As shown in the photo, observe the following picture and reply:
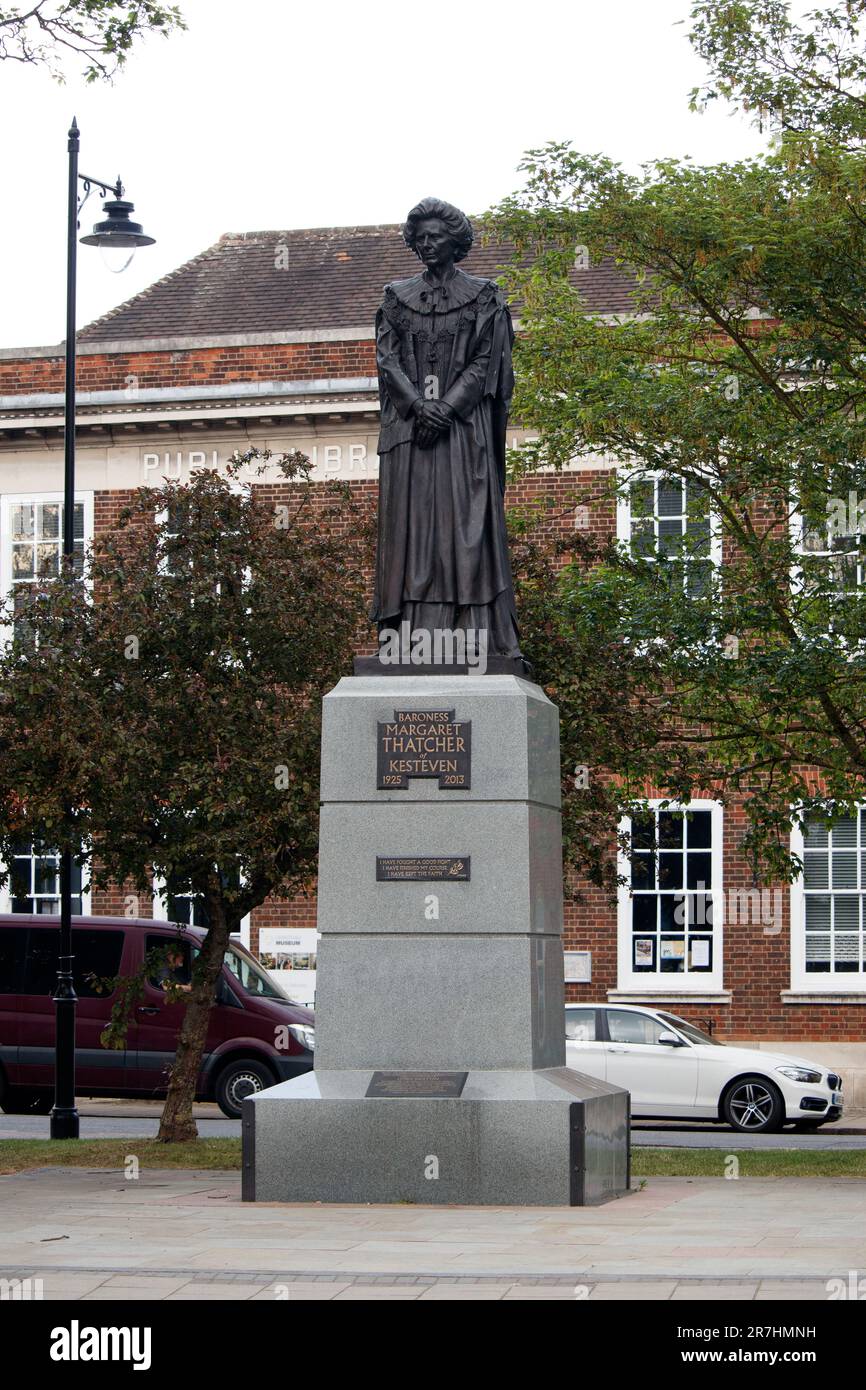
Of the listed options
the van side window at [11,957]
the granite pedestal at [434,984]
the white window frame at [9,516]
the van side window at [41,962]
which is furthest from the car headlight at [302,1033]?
the granite pedestal at [434,984]

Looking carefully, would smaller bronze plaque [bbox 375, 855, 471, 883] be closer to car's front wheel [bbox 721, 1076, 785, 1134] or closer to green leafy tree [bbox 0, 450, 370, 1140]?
green leafy tree [bbox 0, 450, 370, 1140]

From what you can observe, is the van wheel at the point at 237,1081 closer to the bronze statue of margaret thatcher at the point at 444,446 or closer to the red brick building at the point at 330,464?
the red brick building at the point at 330,464

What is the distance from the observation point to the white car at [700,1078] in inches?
883

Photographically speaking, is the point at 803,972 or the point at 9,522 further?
the point at 9,522

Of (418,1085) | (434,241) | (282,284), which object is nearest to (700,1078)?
(418,1085)

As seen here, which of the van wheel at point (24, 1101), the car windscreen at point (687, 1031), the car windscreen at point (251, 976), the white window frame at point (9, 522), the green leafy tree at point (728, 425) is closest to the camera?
the green leafy tree at point (728, 425)

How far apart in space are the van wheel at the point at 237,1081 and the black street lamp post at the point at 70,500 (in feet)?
7.59

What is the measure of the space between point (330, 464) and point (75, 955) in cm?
823

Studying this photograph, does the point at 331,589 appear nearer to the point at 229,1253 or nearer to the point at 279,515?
the point at 279,515

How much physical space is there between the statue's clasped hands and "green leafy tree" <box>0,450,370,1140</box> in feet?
11.5

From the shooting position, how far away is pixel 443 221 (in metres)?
12.6

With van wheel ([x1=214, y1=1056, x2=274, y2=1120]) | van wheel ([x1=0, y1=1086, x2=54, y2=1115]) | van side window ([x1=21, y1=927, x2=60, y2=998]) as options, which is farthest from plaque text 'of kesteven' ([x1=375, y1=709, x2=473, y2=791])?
van wheel ([x1=0, y1=1086, x2=54, y2=1115])

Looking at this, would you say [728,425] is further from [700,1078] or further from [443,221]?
[700,1078]

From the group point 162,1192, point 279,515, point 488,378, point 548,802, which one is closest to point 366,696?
point 548,802
